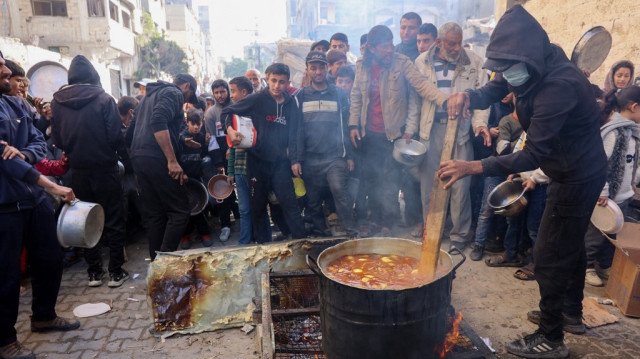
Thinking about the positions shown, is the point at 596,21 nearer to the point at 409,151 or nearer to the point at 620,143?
A: the point at 620,143

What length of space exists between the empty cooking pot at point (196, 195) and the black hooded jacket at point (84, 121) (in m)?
1.39

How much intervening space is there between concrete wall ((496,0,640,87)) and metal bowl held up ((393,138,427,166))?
4.09 m

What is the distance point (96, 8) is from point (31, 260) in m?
27.0

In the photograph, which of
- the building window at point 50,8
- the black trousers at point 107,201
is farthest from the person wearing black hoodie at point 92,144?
the building window at point 50,8

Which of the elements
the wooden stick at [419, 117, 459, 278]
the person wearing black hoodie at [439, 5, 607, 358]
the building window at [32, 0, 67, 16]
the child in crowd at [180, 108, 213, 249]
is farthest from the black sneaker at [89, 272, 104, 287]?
the building window at [32, 0, 67, 16]

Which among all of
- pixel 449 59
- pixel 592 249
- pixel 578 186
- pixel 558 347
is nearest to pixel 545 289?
pixel 558 347

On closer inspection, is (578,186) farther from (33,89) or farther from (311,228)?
(33,89)

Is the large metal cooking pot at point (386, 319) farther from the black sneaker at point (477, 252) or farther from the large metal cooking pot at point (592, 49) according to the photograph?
the large metal cooking pot at point (592, 49)

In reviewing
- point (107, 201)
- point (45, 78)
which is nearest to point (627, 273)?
point (107, 201)

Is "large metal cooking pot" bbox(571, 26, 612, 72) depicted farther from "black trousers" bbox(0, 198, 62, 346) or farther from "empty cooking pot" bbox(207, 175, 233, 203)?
"black trousers" bbox(0, 198, 62, 346)

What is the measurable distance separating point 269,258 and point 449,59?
358cm

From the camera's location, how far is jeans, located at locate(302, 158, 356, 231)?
5.41 m

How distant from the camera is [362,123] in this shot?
19.0ft

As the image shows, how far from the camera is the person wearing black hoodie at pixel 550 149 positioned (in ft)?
8.73
